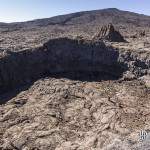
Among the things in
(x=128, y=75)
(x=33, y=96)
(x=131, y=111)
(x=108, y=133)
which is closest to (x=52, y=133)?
(x=108, y=133)

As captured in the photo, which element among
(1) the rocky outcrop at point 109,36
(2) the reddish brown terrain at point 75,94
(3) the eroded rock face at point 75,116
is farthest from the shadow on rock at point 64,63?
(1) the rocky outcrop at point 109,36

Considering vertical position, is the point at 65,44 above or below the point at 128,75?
above

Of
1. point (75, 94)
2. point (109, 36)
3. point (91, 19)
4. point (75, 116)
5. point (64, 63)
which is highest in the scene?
point (91, 19)

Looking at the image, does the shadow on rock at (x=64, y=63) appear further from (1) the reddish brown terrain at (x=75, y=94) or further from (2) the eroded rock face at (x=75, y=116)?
(2) the eroded rock face at (x=75, y=116)

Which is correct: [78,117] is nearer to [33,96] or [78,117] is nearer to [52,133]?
[52,133]

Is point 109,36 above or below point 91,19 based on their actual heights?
below

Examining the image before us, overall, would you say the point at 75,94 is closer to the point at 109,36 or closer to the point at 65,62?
the point at 65,62

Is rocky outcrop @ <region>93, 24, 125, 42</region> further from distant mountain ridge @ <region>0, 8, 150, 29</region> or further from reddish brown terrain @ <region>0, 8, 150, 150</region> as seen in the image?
distant mountain ridge @ <region>0, 8, 150, 29</region>

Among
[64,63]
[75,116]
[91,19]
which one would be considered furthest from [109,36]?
[91,19]

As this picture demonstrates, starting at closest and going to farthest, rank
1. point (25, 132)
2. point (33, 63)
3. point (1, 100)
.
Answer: point (25, 132) < point (1, 100) < point (33, 63)
